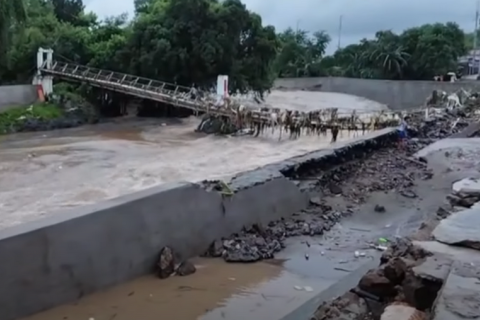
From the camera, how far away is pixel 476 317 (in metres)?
2.58

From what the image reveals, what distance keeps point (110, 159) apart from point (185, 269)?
41.8 ft

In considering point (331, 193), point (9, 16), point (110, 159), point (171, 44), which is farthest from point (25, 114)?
point (331, 193)

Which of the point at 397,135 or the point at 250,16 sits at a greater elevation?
the point at 250,16

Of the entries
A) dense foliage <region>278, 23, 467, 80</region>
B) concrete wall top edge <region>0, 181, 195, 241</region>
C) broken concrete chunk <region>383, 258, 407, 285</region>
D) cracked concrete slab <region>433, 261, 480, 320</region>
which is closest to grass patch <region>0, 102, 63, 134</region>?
concrete wall top edge <region>0, 181, 195, 241</region>

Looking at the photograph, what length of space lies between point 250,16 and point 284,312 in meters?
26.0

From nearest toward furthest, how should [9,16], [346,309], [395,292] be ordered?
[395,292] < [346,309] < [9,16]

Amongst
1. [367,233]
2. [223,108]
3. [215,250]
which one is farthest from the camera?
[223,108]

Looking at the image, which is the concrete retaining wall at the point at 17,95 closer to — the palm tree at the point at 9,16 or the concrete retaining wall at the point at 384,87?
the palm tree at the point at 9,16

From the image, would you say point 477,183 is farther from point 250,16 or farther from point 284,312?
point 250,16

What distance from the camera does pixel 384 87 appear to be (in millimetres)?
43469

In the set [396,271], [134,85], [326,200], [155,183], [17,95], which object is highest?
[134,85]

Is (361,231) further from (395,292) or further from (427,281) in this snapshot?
(427,281)

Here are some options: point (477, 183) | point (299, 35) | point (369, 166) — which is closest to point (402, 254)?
point (477, 183)

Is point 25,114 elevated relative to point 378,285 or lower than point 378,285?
elevated
